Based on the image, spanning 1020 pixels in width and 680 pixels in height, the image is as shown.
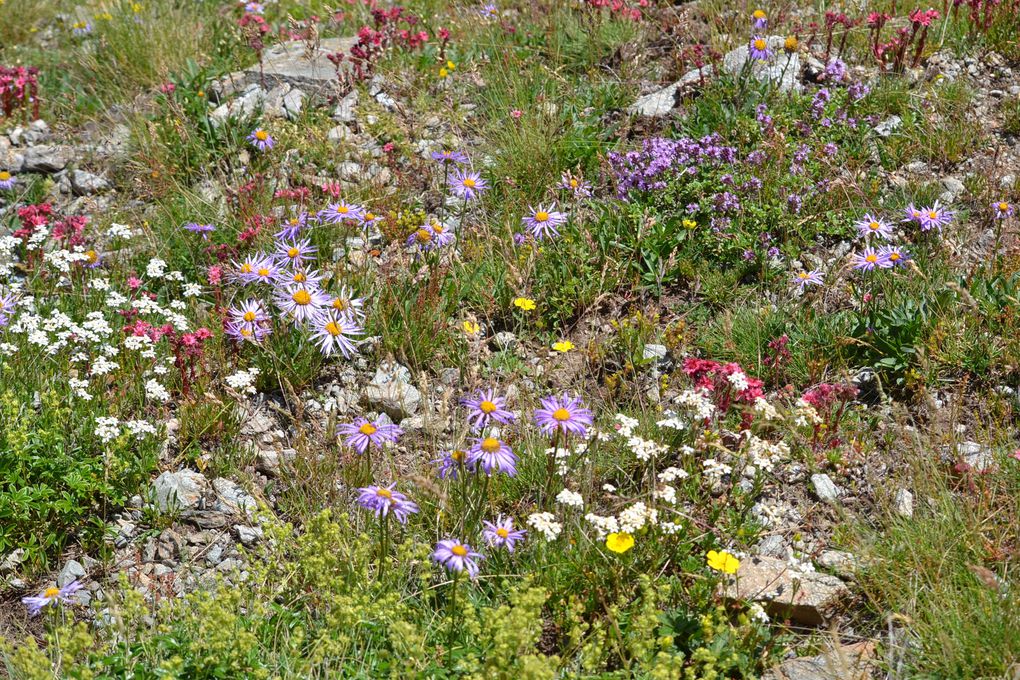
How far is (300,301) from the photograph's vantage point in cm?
402

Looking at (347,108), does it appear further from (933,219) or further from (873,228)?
(933,219)

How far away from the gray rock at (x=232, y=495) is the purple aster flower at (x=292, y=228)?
4.20 ft

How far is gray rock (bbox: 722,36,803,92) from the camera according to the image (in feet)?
18.3

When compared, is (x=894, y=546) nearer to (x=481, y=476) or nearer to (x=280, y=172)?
(x=481, y=476)

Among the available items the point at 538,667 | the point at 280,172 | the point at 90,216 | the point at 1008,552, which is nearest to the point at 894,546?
the point at 1008,552

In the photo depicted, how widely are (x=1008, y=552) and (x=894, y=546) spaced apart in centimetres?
37

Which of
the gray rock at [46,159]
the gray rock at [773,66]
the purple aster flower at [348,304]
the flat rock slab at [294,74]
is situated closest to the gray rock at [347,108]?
the flat rock slab at [294,74]

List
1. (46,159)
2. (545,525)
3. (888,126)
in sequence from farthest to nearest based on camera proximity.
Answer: (46,159), (888,126), (545,525)

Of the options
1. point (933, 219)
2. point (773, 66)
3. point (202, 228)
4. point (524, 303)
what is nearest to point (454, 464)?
point (524, 303)

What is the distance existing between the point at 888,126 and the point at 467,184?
8.59 feet

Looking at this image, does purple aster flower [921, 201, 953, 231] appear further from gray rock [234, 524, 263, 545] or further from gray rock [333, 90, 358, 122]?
gray rock [333, 90, 358, 122]

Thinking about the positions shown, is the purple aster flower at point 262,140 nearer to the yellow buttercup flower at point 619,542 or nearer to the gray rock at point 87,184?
the gray rock at point 87,184

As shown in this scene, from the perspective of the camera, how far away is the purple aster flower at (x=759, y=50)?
554 cm

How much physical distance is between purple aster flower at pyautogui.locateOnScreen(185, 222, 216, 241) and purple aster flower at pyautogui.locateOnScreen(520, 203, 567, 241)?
175cm
